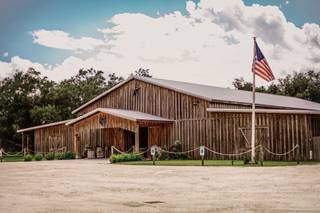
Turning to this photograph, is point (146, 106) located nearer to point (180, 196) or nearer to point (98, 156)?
point (98, 156)

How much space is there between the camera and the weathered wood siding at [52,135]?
126 ft

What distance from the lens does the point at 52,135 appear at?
130 ft

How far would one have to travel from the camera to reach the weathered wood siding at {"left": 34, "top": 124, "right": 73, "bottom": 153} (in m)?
38.5

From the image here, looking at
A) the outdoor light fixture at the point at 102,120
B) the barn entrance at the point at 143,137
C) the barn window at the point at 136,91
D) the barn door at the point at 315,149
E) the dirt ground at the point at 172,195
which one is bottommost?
the dirt ground at the point at 172,195

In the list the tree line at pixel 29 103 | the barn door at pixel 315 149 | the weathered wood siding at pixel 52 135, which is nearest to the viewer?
the barn door at pixel 315 149

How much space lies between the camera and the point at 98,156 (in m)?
35.5

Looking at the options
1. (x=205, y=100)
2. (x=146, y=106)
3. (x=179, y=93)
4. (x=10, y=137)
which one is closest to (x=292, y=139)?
(x=205, y=100)

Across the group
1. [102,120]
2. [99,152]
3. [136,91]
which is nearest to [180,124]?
[136,91]

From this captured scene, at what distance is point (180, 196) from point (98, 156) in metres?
25.5

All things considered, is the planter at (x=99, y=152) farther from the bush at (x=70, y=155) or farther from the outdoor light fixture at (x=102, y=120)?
the outdoor light fixture at (x=102, y=120)

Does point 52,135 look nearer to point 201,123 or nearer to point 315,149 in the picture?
point 201,123

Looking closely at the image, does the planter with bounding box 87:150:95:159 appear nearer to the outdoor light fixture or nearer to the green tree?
the outdoor light fixture

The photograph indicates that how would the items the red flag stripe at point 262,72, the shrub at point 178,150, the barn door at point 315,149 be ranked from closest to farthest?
1. the red flag stripe at point 262,72
2. the barn door at point 315,149
3. the shrub at point 178,150

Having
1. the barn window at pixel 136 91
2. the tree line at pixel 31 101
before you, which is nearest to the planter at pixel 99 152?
the barn window at pixel 136 91
